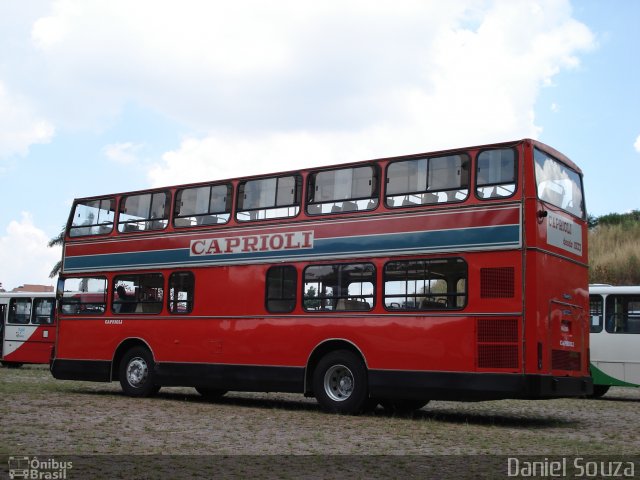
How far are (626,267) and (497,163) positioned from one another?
2722 centimetres

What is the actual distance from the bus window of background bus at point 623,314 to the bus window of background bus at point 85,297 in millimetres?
11930

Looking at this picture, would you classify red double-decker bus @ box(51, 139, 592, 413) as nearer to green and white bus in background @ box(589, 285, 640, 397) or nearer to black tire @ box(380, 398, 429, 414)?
black tire @ box(380, 398, 429, 414)

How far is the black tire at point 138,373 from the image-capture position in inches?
701

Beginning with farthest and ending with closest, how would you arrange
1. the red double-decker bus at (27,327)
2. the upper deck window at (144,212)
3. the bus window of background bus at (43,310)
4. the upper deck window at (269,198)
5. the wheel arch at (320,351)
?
the bus window of background bus at (43,310) < the red double-decker bus at (27,327) < the upper deck window at (144,212) < the upper deck window at (269,198) < the wheel arch at (320,351)

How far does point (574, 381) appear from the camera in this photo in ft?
45.8

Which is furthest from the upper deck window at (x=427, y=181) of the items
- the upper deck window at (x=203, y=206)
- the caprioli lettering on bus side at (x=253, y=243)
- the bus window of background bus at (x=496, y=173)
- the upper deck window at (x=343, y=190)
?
the upper deck window at (x=203, y=206)

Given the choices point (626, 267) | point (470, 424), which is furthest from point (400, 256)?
point (626, 267)

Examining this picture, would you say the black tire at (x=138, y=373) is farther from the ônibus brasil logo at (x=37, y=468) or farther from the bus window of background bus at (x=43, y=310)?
the bus window of background bus at (x=43, y=310)

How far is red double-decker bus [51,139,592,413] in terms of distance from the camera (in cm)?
1334

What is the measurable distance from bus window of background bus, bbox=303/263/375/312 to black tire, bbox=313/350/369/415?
84 cm

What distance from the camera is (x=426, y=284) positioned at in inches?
557

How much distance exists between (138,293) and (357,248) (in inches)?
220

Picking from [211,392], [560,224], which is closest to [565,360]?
[560,224]

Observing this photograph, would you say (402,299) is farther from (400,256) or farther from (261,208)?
(261,208)
